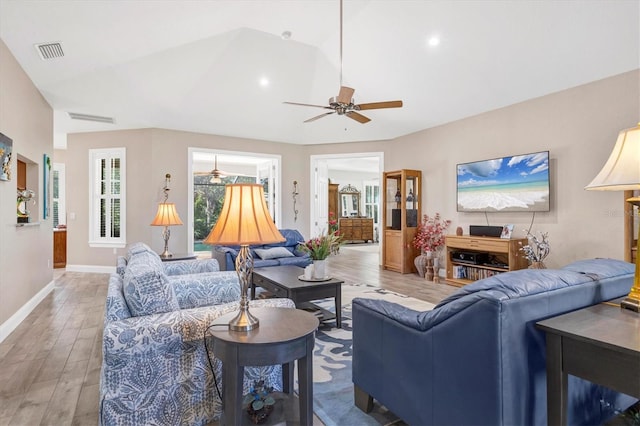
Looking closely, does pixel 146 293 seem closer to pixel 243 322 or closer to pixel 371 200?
pixel 243 322

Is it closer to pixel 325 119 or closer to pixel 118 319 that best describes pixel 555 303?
pixel 118 319

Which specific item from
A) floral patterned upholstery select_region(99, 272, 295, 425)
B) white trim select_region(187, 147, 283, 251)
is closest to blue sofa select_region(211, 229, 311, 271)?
white trim select_region(187, 147, 283, 251)

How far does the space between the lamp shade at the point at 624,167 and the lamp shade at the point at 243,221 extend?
4.93ft

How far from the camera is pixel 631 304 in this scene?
1.47 meters

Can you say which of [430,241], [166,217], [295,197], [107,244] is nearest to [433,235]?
[430,241]

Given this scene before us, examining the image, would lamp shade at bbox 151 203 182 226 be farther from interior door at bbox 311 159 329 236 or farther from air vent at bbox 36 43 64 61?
interior door at bbox 311 159 329 236

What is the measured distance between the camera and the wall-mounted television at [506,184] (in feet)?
15.2

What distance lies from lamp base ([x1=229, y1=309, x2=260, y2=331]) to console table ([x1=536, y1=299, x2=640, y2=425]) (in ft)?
4.17

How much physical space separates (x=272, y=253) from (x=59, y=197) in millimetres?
6773

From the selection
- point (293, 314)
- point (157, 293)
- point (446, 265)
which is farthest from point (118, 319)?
point (446, 265)

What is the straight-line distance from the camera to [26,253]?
424 centimetres

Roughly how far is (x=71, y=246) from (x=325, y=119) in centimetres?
566

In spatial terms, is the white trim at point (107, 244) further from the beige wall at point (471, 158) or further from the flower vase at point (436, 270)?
the flower vase at point (436, 270)

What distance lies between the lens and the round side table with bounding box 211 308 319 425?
5.15 ft
